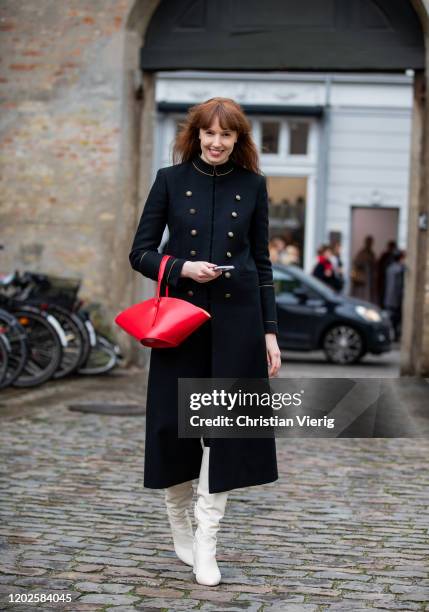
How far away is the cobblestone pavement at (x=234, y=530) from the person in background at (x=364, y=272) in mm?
17022

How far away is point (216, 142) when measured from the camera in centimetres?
471

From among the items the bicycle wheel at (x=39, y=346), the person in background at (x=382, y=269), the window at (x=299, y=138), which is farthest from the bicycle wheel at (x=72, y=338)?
the window at (x=299, y=138)

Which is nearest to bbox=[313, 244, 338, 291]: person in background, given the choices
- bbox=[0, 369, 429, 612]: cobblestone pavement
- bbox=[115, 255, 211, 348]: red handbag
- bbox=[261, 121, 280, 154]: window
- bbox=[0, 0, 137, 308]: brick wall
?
bbox=[261, 121, 280, 154]: window

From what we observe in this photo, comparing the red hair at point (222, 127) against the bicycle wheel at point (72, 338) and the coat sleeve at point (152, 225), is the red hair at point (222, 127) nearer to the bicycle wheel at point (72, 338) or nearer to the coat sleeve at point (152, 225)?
the coat sleeve at point (152, 225)

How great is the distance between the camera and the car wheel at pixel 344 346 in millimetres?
17625

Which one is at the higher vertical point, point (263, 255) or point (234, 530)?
point (263, 255)

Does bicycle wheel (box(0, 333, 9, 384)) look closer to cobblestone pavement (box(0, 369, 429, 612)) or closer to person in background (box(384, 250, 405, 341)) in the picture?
cobblestone pavement (box(0, 369, 429, 612))

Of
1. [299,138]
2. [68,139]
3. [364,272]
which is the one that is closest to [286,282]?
[68,139]

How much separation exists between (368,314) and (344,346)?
0.60 m

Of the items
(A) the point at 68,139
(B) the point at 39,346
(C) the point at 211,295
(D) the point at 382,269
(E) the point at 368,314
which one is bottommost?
(B) the point at 39,346

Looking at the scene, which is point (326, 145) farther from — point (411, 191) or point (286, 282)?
point (411, 191)

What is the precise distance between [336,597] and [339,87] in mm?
23242

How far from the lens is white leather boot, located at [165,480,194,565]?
192 inches

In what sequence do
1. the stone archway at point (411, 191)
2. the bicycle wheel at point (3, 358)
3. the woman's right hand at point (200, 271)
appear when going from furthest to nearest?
the stone archway at point (411, 191), the bicycle wheel at point (3, 358), the woman's right hand at point (200, 271)
